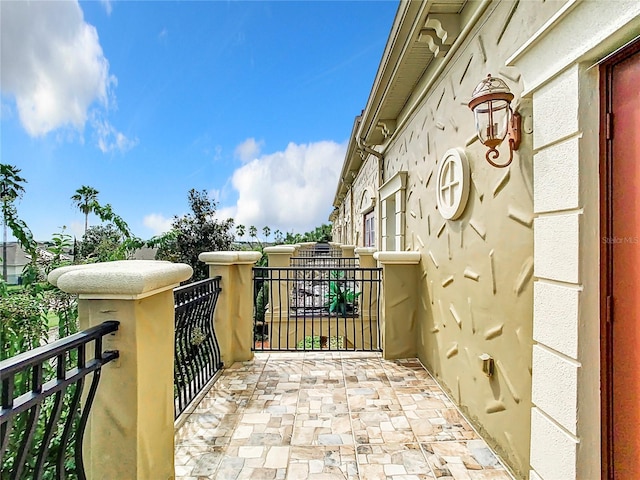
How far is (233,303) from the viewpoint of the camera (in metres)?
4.11

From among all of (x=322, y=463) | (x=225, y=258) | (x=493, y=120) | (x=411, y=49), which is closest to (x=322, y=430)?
(x=322, y=463)

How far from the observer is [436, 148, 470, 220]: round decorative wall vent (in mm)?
2779

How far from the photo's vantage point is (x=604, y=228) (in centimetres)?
155

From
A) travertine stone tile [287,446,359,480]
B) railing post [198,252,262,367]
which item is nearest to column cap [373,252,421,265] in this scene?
railing post [198,252,262,367]

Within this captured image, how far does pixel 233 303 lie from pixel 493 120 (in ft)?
10.9

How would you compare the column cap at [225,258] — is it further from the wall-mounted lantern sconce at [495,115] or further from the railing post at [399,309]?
the wall-mounted lantern sconce at [495,115]

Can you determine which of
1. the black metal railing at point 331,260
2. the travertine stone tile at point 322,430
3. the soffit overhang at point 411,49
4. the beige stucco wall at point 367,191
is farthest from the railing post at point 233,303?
the beige stucco wall at point 367,191

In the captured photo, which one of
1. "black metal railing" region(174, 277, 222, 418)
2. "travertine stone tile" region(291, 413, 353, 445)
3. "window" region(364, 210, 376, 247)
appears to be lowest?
"travertine stone tile" region(291, 413, 353, 445)

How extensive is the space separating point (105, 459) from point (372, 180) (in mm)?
7015

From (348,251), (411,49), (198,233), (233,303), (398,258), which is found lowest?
(233,303)

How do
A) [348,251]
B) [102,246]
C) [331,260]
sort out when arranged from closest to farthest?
[102,246]
[331,260]
[348,251]

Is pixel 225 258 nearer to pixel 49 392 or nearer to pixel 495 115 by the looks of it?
pixel 49 392

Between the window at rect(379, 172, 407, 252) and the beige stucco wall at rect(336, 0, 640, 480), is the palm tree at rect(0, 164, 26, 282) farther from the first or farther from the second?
the window at rect(379, 172, 407, 252)

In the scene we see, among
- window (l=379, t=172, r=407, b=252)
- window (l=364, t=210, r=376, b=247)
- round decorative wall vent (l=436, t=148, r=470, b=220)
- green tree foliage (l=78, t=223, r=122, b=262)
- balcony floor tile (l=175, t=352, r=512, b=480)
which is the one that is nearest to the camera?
balcony floor tile (l=175, t=352, r=512, b=480)
